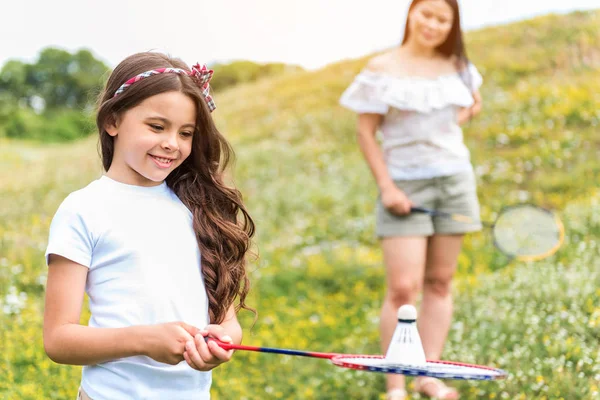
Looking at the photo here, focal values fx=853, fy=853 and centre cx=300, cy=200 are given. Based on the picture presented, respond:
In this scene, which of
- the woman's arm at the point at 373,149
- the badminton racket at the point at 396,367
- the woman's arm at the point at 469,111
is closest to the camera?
the badminton racket at the point at 396,367

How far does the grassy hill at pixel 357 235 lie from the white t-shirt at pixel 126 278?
562 mm

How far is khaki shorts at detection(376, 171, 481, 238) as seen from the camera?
4777 mm

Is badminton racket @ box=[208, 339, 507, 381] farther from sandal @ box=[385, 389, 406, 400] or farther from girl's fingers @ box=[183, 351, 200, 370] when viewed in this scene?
sandal @ box=[385, 389, 406, 400]

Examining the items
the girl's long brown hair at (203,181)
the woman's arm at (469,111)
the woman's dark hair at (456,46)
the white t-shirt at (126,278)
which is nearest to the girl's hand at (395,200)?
the woman's arm at (469,111)

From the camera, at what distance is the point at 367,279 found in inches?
312

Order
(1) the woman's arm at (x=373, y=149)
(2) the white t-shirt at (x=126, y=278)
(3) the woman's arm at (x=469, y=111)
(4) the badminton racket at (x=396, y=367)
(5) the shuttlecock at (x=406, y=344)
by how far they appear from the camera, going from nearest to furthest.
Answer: (4) the badminton racket at (x=396, y=367) < (2) the white t-shirt at (x=126, y=278) < (5) the shuttlecock at (x=406, y=344) < (1) the woman's arm at (x=373, y=149) < (3) the woman's arm at (x=469, y=111)

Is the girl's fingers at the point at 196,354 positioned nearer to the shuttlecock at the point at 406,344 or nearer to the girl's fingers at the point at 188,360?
the girl's fingers at the point at 188,360

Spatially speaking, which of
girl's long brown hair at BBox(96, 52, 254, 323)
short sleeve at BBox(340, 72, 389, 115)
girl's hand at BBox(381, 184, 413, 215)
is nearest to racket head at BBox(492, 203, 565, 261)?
girl's hand at BBox(381, 184, 413, 215)

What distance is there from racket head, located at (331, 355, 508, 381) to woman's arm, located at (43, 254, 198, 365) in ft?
1.53

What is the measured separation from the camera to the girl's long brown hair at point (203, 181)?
8.87ft

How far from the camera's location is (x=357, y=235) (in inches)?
352

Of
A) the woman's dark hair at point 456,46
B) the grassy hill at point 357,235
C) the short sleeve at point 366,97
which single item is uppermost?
the woman's dark hair at point 456,46

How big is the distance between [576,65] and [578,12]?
3.62 m

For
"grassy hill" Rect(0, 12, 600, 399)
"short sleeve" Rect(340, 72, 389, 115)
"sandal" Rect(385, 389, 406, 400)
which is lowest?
"sandal" Rect(385, 389, 406, 400)
